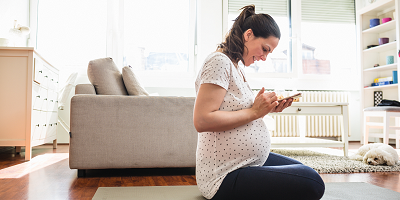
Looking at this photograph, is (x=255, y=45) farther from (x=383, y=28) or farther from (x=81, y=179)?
(x=383, y=28)

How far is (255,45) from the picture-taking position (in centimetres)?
103

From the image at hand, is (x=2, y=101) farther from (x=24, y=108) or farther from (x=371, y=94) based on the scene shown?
(x=371, y=94)

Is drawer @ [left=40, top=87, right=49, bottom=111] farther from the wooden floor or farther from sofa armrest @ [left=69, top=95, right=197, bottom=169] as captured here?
sofa armrest @ [left=69, top=95, right=197, bottom=169]

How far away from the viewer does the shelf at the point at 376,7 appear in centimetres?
419

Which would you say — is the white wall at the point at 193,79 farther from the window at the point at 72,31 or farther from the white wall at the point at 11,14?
the white wall at the point at 11,14

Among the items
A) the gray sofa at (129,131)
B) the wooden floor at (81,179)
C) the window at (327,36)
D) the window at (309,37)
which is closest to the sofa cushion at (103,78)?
the gray sofa at (129,131)

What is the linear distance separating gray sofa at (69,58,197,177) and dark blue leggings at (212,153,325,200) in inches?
45.4

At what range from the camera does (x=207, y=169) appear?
3.21ft

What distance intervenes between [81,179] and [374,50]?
456 cm

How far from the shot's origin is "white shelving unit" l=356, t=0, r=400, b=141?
14.3ft

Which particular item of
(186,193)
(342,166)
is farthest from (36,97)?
(342,166)

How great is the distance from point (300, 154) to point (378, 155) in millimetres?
800

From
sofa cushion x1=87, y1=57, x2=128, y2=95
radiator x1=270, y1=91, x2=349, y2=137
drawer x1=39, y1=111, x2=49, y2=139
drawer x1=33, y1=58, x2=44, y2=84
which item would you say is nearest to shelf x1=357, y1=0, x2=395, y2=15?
radiator x1=270, y1=91, x2=349, y2=137

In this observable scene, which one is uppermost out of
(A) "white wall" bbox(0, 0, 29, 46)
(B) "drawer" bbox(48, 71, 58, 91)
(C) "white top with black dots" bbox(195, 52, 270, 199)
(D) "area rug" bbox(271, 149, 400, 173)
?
(A) "white wall" bbox(0, 0, 29, 46)
